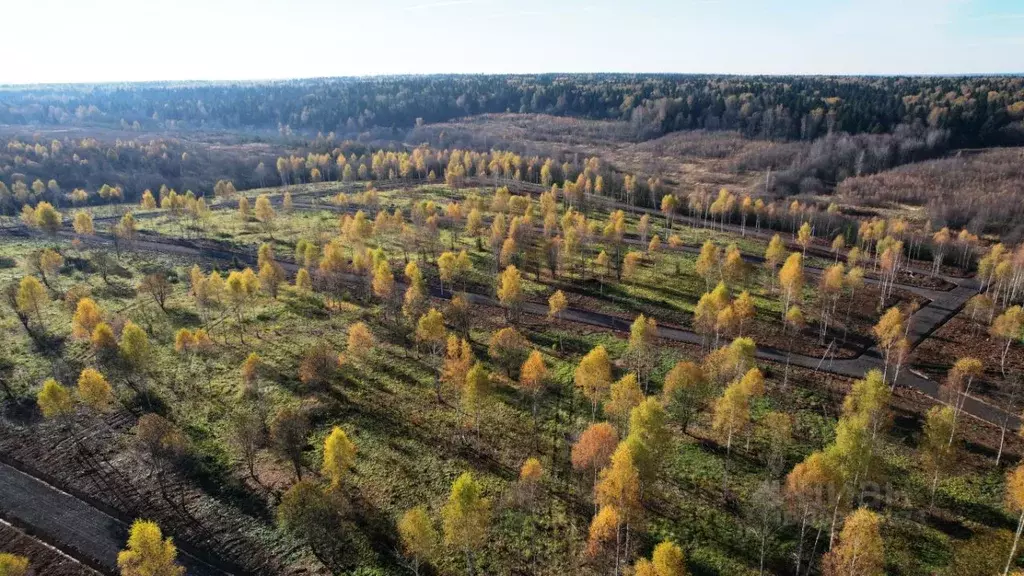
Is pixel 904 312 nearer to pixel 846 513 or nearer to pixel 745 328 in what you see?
pixel 745 328

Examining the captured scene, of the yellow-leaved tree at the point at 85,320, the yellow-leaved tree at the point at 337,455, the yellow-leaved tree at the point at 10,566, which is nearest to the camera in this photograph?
the yellow-leaved tree at the point at 10,566

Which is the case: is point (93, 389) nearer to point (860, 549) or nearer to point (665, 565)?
point (665, 565)

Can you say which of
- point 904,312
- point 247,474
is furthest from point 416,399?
point 904,312

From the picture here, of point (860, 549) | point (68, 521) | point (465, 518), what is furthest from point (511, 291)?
point (68, 521)

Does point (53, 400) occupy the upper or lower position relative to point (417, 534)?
upper

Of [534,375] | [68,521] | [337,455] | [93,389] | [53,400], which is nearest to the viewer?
[68,521]

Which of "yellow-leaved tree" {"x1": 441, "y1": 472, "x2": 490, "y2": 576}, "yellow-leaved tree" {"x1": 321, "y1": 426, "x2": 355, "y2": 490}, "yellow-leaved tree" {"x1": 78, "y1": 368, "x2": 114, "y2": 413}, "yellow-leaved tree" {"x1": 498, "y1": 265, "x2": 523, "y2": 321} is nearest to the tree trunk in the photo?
"yellow-leaved tree" {"x1": 441, "y1": 472, "x2": 490, "y2": 576}

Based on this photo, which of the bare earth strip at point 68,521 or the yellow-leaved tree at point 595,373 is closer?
the bare earth strip at point 68,521

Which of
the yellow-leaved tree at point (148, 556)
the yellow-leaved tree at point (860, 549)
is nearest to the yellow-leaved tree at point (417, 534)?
the yellow-leaved tree at point (148, 556)

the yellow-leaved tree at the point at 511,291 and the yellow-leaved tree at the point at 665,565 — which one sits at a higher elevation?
the yellow-leaved tree at the point at 511,291

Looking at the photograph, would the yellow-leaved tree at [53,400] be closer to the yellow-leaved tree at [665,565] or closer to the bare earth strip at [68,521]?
the bare earth strip at [68,521]

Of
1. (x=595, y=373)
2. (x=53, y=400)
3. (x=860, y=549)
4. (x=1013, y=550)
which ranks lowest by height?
(x=1013, y=550)
